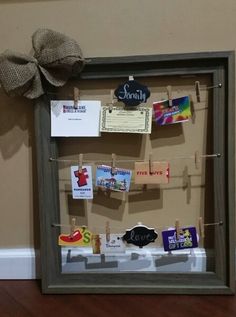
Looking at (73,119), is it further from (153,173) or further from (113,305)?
(113,305)

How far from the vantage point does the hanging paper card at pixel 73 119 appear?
1.04m

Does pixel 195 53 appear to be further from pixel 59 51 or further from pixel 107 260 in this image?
pixel 107 260

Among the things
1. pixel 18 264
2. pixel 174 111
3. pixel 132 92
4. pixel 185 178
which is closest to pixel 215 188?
pixel 185 178

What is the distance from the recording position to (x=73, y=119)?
104 centimetres

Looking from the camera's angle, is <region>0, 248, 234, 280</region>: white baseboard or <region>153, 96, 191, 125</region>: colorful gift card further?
<region>0, 248, 234, 280</region>: white baseboard

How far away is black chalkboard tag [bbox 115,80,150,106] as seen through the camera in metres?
1.01

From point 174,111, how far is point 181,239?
0.34 metres

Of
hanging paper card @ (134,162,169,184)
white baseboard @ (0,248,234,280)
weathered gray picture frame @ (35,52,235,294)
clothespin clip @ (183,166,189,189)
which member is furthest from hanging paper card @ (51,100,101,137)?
white baseboard @ (0,248,234,280)

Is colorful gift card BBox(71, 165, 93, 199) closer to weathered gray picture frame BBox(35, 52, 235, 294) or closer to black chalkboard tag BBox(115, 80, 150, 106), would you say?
weathered gray picture frame BBox(35, 52, 235, 294)

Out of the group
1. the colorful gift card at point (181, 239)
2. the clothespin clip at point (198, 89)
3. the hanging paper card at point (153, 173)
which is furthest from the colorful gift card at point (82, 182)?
the clothespin clip at point (198, 89)

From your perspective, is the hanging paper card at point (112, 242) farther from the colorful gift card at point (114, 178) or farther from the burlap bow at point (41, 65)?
the burlap bow at point (41, 65)

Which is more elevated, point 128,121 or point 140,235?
point 128,121

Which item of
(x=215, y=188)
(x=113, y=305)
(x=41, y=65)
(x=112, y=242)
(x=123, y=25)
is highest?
(x=123, y=25)

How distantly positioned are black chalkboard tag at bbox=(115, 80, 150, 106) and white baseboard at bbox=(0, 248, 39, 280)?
0.52 m
